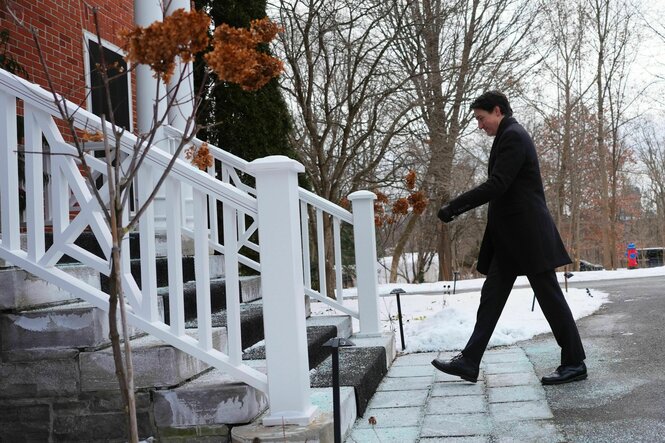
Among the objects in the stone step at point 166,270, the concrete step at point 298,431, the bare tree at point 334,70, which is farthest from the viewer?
the bare tree at point 334,70

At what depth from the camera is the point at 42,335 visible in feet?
10.8

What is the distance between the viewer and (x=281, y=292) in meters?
3.11

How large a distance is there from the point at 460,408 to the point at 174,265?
70.9 inches

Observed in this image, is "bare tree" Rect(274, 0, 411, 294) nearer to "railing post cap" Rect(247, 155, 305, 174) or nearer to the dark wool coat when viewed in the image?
the dark wool coat

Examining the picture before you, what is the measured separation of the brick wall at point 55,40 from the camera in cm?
633

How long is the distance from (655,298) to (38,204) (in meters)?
6.92

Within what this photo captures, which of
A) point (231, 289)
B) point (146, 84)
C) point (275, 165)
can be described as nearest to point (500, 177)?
point (275, 165)

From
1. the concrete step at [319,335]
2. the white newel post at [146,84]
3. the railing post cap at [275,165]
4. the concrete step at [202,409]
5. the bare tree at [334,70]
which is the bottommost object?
the concrete step at [202,409]

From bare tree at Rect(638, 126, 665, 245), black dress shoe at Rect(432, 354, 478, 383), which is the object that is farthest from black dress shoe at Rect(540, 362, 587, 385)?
bare tree at Rect(638, 126, 665, 245)

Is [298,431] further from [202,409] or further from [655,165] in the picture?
[655,165]

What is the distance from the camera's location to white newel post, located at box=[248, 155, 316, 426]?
10.2 feet

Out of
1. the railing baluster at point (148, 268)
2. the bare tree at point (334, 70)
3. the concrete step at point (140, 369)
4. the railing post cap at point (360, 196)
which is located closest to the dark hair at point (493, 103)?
the railing post cap at point (360, 196)

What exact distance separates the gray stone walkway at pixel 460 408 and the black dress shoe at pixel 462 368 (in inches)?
3.1

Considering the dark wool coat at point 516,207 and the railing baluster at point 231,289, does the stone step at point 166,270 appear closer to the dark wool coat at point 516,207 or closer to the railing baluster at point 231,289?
the railing baluster at point 231,289
